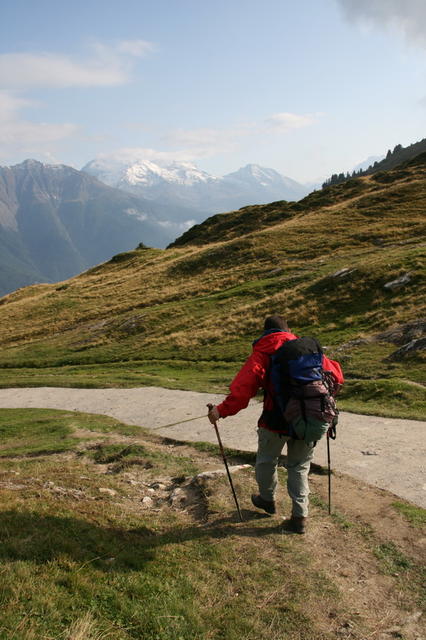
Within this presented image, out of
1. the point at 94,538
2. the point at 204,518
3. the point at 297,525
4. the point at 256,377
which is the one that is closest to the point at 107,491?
the point at 204,518

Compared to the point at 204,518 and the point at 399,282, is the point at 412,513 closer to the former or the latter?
the point at 204,518

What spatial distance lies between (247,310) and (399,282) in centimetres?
1117

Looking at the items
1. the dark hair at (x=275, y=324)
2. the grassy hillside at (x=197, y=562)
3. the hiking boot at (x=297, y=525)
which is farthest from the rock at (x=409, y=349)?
the hiking boot at (x=297, y=525)

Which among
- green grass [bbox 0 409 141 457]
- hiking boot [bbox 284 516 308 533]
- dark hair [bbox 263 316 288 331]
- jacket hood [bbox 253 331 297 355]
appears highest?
dark hair [bbox 263 316 288 331]

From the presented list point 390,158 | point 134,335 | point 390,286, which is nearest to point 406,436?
point 390,286

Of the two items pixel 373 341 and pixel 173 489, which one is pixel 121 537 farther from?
pixel 373 341

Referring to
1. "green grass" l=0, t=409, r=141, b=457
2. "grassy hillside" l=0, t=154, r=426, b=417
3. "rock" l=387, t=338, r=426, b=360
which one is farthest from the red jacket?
"rock" l=387, t=338, r=426, b=360

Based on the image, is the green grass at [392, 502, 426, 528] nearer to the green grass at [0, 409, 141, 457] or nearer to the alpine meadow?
the alpine meadow

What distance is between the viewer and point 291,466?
7520 mm

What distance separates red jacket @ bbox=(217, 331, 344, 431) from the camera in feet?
23.5

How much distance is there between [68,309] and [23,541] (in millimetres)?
53373

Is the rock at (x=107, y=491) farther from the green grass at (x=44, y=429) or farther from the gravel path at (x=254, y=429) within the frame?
the green grass at (x=44, y=429)

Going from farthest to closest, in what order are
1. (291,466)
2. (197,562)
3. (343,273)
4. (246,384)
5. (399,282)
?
(343,273), (399,282), (291,466), (246,384), (197,562)

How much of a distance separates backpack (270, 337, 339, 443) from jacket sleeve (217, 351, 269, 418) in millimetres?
205
